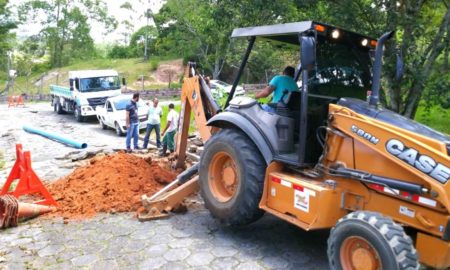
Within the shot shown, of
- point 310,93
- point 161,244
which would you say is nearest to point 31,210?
point 161,244

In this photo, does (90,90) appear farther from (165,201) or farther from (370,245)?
(370,245)

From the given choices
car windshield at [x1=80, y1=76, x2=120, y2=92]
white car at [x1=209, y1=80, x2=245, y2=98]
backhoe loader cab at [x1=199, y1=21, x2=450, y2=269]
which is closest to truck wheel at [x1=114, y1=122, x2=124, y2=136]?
white car at [x1=209, y1=80, x2=245, y2=98]

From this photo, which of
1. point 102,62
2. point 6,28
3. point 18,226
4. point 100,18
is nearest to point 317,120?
point 18,226

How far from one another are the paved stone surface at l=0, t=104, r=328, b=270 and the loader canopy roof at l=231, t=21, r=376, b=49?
8.09 ft

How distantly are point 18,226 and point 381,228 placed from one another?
16.1 ft

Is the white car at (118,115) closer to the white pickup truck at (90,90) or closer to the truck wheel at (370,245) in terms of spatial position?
the white pickup truck at (90,90)

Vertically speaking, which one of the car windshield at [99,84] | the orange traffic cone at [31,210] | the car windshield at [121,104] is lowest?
the orange traffic cone at [31,210]

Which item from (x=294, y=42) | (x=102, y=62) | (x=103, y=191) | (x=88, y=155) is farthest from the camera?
(x=102, y=62)

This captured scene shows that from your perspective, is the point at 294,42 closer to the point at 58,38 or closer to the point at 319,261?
the point at 319,261

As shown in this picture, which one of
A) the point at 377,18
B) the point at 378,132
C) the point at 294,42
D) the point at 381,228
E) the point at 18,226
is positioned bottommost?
the point at 18,226

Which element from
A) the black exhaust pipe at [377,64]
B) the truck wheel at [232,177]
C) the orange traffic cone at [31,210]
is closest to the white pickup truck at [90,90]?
the orange traffic cone at [31,210]

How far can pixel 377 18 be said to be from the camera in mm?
8750

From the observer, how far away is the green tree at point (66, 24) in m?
54.7

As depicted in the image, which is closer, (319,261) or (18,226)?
(319,261)
